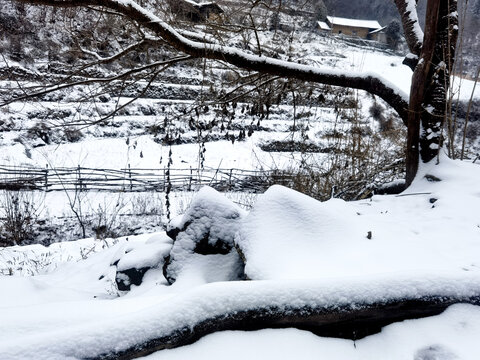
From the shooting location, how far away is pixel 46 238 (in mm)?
9680

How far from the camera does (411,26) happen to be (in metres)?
5.11

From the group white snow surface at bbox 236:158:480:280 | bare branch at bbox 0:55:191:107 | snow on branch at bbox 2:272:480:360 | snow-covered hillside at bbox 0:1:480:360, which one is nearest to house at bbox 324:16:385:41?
snow-covered hillside at bbox 0:1:480:360

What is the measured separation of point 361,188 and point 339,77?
251cm

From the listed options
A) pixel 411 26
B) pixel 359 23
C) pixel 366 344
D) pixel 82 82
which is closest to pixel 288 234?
pixel 366 344

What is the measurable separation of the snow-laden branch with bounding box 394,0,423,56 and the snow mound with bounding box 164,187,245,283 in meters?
3.89

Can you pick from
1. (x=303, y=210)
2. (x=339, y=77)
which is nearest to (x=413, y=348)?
(x=303, y=210)

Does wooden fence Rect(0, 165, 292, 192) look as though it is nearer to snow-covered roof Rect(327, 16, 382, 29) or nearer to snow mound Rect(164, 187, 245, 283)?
snow mound Rect(164, 187, 245, 283)

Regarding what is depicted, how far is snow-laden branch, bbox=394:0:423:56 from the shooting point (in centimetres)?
501

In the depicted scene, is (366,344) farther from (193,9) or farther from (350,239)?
(193,9)

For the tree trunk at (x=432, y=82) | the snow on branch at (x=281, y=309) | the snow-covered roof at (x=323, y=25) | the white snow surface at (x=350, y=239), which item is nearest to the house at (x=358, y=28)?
the snow-covered roof at (x=323, y=25)

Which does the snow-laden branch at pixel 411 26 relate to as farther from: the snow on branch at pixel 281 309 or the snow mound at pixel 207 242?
the snow on branch at pixel 281 309

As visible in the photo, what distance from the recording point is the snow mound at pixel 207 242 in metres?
3.20

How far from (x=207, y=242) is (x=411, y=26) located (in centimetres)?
462

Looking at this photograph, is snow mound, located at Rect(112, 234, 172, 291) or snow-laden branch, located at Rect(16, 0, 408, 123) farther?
snow-laden branch, located at Rect(16, 0, 408, 123)
